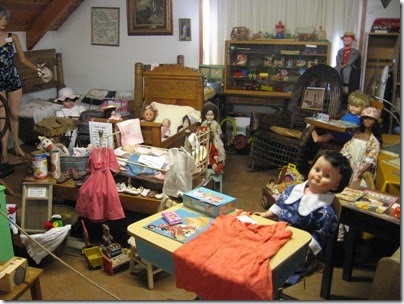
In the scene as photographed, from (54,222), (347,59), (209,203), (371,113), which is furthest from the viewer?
(347,59)

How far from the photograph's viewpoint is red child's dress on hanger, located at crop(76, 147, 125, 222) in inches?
116

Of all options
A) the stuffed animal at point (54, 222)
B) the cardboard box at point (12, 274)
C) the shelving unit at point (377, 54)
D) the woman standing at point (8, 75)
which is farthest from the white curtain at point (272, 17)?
the cardboard box at point (12, 274)

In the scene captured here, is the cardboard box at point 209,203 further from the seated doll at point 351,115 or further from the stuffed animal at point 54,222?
the seated doll at point 351,115

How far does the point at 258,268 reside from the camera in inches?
53.8

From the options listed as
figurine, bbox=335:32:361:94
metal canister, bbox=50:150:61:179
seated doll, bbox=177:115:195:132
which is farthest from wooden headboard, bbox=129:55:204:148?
figurine, bbox=335:32:361:94

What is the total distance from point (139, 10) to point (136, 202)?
11.5ft

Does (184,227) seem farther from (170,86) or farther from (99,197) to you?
(170,86)

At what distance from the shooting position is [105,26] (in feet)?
19.7

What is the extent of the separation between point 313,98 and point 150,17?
2505 millimetres

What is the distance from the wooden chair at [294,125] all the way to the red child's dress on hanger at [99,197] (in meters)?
1.94

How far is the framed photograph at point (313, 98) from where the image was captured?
448 centimetres

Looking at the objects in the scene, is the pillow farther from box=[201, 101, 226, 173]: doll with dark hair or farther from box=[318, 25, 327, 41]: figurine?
box=[318, 25, 327, 41]: figurine

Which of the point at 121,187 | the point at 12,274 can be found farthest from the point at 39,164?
the point at 12,274

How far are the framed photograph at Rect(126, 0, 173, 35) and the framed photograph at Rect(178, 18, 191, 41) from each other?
0.14 metres
